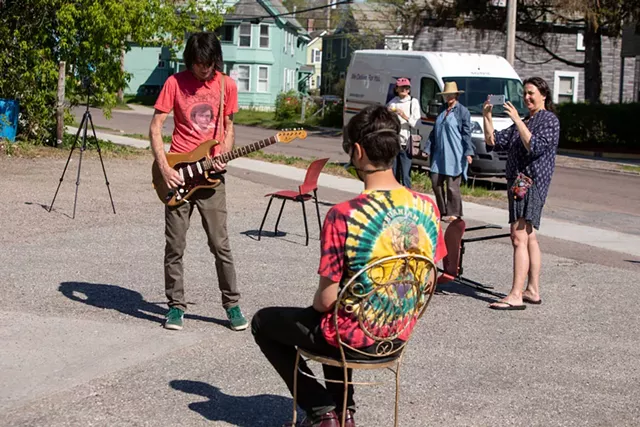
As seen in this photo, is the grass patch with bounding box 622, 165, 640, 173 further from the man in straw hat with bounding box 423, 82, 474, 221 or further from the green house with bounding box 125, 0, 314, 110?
the green house with bounding box 125, 0, 314, 110

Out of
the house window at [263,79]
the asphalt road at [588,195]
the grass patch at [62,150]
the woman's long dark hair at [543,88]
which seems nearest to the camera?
the woman's long dark hair at [543,88]

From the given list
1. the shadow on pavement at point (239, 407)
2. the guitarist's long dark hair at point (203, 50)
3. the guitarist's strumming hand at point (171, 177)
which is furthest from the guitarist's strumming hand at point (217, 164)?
the shadow on pavement at point (239, 407)

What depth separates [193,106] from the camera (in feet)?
21.5

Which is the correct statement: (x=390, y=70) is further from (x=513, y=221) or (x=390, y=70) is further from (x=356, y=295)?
(x=356, y=295)

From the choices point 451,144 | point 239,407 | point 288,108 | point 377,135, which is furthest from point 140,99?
point 377,135

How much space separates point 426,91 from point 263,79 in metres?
41.2

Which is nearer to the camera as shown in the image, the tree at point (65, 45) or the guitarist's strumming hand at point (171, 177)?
the guitarist's strumming hand at point (171, 177)

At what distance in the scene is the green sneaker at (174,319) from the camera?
6.77 meters

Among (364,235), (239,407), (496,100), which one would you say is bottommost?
(239,407)

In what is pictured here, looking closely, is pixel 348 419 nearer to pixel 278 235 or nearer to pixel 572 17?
pixel 278 235

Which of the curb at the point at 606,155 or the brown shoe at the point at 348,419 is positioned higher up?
the curb at the point at 606,155

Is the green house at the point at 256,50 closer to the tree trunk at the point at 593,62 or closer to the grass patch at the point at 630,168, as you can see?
the tree trunk at the point at 593,62

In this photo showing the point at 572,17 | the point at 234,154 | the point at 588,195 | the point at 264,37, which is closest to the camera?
the point at 234,154

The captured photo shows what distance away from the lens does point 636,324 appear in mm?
7660
